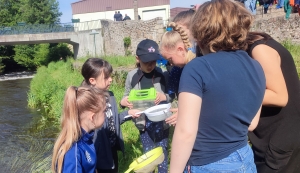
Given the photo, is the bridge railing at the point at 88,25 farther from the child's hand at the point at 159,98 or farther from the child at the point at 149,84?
the child's hand at the point at 159,98

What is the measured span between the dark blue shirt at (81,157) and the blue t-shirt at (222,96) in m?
0.70

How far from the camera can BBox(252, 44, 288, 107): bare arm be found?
5.02 feet

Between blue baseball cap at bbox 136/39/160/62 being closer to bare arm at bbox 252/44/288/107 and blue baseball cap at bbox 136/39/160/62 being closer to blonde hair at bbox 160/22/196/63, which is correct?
blonde hair at bbox 160/22/196/63

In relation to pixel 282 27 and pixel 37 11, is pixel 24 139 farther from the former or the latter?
pixel 37 11

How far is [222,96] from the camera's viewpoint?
4.32ft

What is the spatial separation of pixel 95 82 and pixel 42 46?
3201cm

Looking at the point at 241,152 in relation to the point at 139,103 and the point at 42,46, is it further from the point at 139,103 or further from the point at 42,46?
the point at 42,46

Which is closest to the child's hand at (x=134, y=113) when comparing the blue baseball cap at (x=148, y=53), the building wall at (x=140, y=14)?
the blue baseball cap at (x=148, y=53)

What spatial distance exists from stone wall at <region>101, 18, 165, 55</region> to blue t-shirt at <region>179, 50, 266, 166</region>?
15.9 m

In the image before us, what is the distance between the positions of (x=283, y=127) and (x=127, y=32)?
18693mm

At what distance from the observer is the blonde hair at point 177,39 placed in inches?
81.4

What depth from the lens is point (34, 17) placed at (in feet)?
119

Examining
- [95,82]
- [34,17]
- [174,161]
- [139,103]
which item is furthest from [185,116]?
[34,17]

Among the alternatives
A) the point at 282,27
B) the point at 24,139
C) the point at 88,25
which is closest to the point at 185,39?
the point at 24,139
